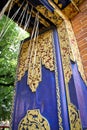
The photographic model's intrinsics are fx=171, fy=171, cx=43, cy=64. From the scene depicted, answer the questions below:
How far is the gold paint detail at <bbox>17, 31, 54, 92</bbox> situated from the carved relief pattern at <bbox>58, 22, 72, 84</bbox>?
167mm

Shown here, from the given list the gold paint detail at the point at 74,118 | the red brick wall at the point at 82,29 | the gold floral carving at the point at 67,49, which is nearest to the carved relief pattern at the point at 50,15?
the gold floral carving at the point at 67,49

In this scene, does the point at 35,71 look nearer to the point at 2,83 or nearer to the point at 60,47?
the point at 60,47

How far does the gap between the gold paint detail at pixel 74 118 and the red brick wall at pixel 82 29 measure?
701mm

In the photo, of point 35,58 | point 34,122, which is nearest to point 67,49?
point 35,58

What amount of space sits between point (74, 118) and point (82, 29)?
1.47 meters

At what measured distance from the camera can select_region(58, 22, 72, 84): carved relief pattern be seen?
2266 mm

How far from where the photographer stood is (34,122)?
2062 mm

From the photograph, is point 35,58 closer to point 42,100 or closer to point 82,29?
point 42,100

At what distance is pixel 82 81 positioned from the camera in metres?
2.35

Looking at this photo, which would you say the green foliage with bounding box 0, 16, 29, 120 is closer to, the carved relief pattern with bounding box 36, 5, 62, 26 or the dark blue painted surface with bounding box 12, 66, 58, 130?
the carved relief pattern with bounding box 36, 5, 62, 26

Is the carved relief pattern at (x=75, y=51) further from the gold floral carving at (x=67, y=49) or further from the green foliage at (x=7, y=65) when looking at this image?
the green foliage at (x=7, y=65)

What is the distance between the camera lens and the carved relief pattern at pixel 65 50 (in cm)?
227

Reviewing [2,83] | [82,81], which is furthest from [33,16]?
[2,83]

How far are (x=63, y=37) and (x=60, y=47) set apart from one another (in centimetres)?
18
